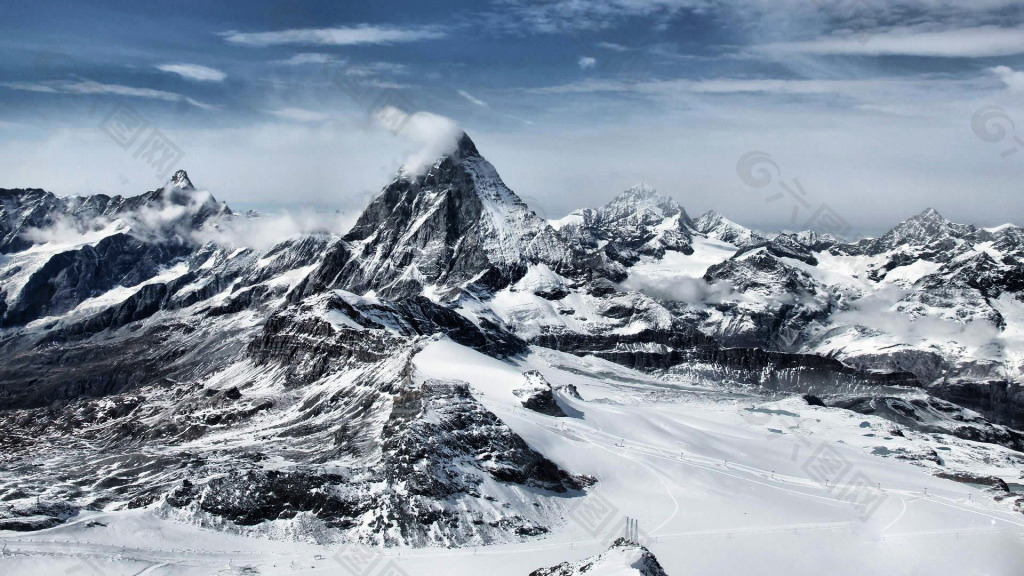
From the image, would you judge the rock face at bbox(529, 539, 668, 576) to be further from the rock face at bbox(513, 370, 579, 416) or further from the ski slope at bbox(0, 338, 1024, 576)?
the rock face at bbox(513, 370, 579, 416)

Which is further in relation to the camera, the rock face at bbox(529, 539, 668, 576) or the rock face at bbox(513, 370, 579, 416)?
the rock face at bbox(513, 370, 579, 416)

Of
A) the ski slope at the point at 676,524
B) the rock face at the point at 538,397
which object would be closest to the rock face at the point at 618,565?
the ski slope at the point at 676,524

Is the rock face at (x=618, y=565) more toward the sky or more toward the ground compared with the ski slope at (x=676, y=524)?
more toward the sky

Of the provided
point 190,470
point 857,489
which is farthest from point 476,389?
point 857,489

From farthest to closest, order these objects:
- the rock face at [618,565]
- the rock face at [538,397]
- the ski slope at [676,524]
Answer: the rock face at [538,397], the ski slope at [676,524], the rock face at [618,565]

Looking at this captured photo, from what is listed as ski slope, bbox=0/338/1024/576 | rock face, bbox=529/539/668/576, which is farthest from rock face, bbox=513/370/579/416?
rock face, bbox=529/539/668/576

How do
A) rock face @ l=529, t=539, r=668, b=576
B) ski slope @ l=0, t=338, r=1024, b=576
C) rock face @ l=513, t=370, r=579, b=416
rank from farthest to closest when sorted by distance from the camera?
1. rock face @ l=513, t=370, r=579, b=416
2. ski slope @ l=0, t=338, r=1024, b=576
3. rock face @ l=529, t=539, r=668, b=576

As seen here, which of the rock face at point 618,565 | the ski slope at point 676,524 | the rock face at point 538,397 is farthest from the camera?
the rock face at point 538,397

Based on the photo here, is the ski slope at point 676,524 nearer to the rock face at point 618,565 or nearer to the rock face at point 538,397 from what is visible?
the rock face at point 538,397

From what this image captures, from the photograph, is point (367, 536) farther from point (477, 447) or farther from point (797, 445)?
point (797, 445)

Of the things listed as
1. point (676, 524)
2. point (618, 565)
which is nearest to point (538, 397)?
point (676, 524)
